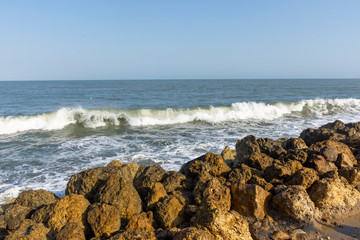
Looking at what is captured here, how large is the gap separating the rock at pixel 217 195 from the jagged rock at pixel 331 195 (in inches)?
57.7

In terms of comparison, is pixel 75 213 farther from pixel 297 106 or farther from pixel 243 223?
pixel 297 106

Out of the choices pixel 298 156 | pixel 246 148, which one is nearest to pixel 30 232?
pixel 246 148

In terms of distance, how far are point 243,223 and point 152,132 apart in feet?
30.6

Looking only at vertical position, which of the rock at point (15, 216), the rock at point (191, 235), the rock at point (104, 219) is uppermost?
the rock at point (191, 235)

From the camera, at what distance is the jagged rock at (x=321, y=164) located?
4.75m

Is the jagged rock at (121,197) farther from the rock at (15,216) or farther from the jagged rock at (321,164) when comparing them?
the jagged rock at (321,164)

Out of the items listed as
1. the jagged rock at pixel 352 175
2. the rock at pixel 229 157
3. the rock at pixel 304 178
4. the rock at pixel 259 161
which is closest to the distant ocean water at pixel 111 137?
the rock at pixel 229 157

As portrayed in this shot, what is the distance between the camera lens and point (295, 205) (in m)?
3.60

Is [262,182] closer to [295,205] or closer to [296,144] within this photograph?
[295,205]

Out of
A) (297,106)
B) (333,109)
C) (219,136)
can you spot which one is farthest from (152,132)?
(333,109)

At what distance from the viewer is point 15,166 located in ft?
23.9

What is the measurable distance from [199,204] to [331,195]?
84.4 inches

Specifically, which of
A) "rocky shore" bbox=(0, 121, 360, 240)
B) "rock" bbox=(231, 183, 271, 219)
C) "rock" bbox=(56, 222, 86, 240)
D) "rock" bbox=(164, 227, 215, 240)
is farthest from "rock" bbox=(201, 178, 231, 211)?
"rock" bbox=(56, 222, 86, 240)

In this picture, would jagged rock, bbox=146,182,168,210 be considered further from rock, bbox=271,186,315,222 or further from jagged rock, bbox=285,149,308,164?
jagged rock, bbox=285,149,308,164
